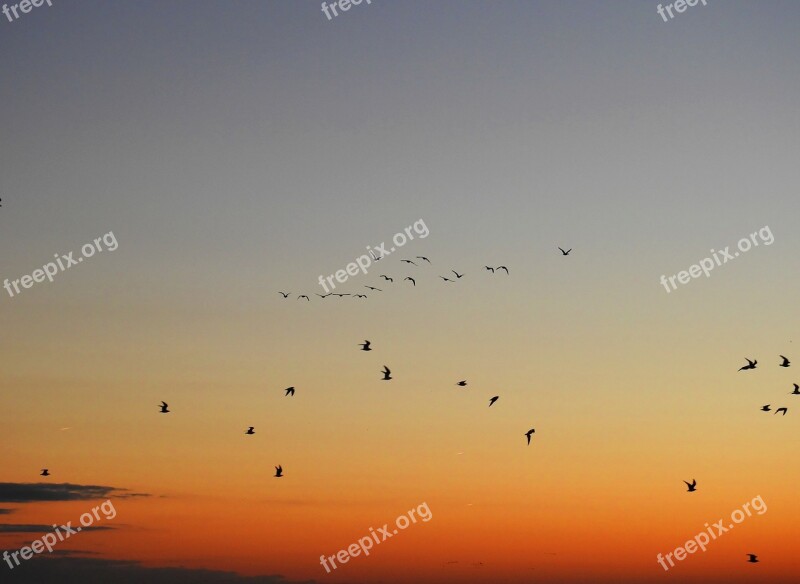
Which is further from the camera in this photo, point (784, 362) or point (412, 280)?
point (412, 280)

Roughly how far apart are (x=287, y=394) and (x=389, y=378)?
13253mm

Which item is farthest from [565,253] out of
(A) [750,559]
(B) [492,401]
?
(A) [750,559]

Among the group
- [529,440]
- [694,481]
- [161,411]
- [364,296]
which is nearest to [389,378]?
[364,296]

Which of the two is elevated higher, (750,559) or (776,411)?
(776,411)

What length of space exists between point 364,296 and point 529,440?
2026cm

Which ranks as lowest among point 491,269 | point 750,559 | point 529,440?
point 750,559

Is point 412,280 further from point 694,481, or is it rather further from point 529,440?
point 694,481

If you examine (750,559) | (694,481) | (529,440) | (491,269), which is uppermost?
(491,269)

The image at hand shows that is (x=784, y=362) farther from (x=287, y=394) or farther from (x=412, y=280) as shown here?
(x=287, y=394)

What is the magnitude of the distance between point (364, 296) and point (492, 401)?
16.3 meters

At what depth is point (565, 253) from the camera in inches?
3878

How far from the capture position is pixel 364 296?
9575 cm

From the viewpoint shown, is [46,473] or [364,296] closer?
[364,296]

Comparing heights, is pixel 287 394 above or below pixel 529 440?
above
